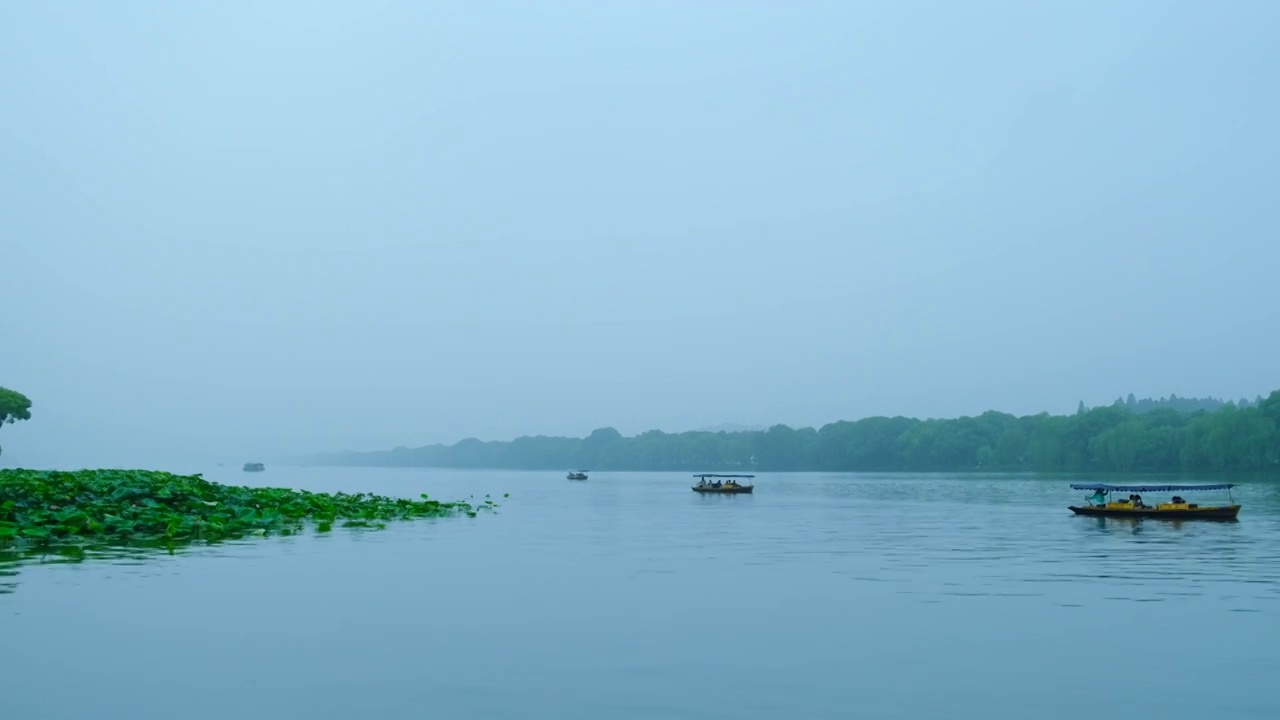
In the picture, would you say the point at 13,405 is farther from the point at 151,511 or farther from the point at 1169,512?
the point at 1169,512

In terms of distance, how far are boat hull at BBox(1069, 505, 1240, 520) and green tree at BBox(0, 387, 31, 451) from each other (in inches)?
3034

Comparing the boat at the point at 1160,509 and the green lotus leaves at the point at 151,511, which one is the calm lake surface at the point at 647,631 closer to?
the green lotus leaves at the point at 151,511

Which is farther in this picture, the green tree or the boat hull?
the green tree

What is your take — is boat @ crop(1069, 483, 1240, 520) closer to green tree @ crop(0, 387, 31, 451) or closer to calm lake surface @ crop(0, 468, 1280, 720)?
calm lake surface @ crop(0, 468, 1280, 720)

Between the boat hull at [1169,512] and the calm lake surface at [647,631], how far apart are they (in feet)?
35.1

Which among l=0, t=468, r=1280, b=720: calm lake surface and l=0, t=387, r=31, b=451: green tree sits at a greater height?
l=0, t=387, r=31, b=451: green tree

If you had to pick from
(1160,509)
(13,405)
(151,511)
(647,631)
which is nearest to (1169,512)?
(1160,509)

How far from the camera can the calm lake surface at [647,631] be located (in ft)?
50.5

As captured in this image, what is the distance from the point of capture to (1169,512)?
51.8 metres

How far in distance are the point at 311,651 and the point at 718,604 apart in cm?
951

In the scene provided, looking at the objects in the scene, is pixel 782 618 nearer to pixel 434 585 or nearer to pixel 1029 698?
pixel 1029 698

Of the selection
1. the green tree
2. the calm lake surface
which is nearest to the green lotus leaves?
the calm lake surface

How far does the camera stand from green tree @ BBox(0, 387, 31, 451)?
8422cm

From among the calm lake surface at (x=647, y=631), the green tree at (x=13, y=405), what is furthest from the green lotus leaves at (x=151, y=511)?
the green tree at (x=13, y=405)
